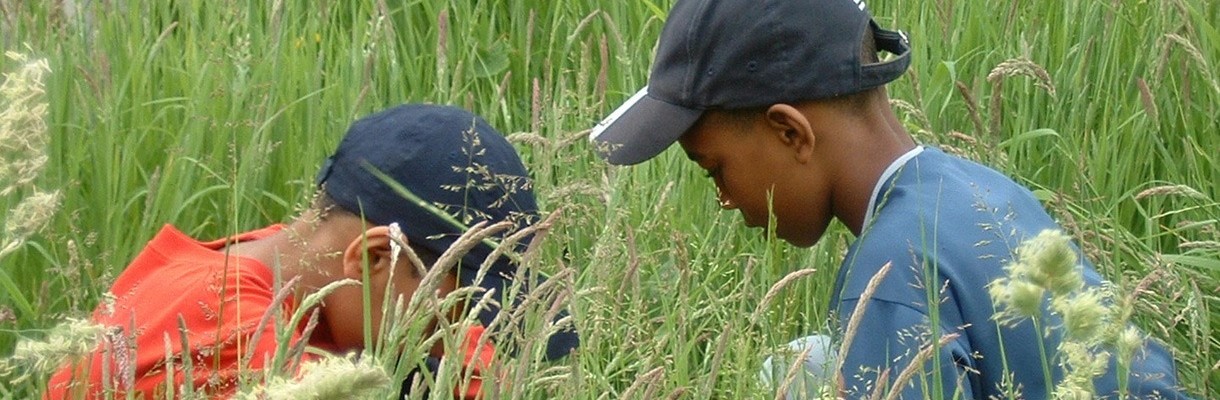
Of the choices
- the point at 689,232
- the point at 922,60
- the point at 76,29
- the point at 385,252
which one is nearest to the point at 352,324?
the point at 385,252

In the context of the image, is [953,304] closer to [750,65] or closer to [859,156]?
[859,156]

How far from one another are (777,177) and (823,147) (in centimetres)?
8

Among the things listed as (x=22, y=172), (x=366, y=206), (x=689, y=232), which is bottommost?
(x=689, y=232)

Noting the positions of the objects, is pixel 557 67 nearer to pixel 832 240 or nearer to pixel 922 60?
pixel 922 60

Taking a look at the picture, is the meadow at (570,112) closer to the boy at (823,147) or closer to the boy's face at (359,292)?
the boy at (823,147)

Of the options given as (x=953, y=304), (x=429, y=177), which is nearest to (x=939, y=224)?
(x=953, y=304)

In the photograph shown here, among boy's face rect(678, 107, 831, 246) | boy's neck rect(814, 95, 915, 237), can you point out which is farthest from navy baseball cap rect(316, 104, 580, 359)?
boy's neck rect(814, 95, 915, 237)

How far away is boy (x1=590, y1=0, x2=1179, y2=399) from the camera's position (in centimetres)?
241

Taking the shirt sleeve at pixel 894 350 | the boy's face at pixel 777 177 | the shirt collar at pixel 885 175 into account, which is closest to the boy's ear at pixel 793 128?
the boy's face at pixel 777 177

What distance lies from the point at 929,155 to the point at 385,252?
0.81m

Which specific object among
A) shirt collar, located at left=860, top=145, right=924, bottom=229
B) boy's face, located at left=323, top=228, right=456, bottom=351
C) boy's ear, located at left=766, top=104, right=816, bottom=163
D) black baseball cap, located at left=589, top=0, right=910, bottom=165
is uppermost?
black baseball cap, located at left=589, top=0, right=910, bottom=165

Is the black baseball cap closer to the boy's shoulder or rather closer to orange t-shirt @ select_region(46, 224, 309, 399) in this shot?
the boy's shoulder

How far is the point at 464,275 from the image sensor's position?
2.73 metres

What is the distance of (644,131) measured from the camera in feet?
9.14
